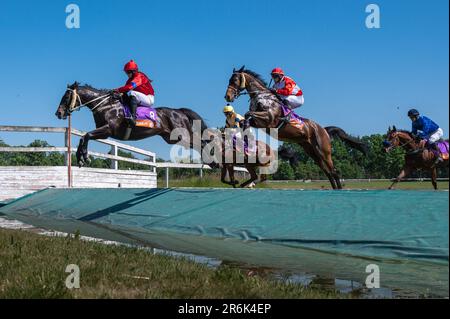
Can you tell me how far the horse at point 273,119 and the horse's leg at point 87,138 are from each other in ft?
8.19

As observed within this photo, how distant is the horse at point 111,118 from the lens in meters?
10.0

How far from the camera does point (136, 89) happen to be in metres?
10.3

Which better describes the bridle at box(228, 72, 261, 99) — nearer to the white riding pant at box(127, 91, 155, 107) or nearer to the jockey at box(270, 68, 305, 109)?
the jockey at box(270, 68, 305, 109)

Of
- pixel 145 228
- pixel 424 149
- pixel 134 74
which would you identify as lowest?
pixel 145 228

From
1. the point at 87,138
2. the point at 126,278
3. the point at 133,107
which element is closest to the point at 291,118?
the point at 133,107

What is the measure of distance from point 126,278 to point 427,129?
10702mm

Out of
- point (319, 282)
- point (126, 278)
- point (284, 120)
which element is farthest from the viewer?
point (284, 120)

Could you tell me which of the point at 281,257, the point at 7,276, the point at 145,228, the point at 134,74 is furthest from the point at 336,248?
the point at 134,74

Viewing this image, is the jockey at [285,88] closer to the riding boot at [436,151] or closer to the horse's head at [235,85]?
the horse's head at [235,85]

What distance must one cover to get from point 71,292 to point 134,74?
7.11 m

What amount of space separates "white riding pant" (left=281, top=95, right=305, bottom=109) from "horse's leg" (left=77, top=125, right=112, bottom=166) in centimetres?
359

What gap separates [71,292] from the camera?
3.53 metres

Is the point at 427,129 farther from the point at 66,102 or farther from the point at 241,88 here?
the point at 66,102
